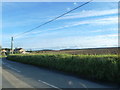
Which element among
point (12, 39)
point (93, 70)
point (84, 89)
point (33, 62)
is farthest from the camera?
point (12, 39)

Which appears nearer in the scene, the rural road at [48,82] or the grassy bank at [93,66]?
the rural road at [48,82]

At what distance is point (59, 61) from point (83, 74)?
415 cm

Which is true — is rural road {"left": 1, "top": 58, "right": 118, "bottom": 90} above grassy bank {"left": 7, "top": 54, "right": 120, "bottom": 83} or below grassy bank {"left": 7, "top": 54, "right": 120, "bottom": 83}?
below

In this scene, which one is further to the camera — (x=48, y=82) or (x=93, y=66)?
(x=93, y=66)

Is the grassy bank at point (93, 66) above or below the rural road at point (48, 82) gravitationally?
above

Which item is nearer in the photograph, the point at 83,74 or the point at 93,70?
the point at 93,70

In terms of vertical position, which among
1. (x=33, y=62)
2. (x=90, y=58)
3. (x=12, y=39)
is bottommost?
(x=33, y=62)

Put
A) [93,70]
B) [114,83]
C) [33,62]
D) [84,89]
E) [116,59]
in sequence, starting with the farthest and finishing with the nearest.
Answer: [33,62] < [93,70] < [116,59] < [114,83] < [84,89]

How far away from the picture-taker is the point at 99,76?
9.34 meters

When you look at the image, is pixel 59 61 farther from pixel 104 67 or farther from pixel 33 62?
pixel 33 62

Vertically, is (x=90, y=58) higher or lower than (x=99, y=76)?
higher

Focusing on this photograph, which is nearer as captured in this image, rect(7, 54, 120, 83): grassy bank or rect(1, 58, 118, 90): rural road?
rect(1, 58, 118, 90): rural road

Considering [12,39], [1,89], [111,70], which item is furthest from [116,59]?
[12,39]

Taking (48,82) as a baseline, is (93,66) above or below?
above
